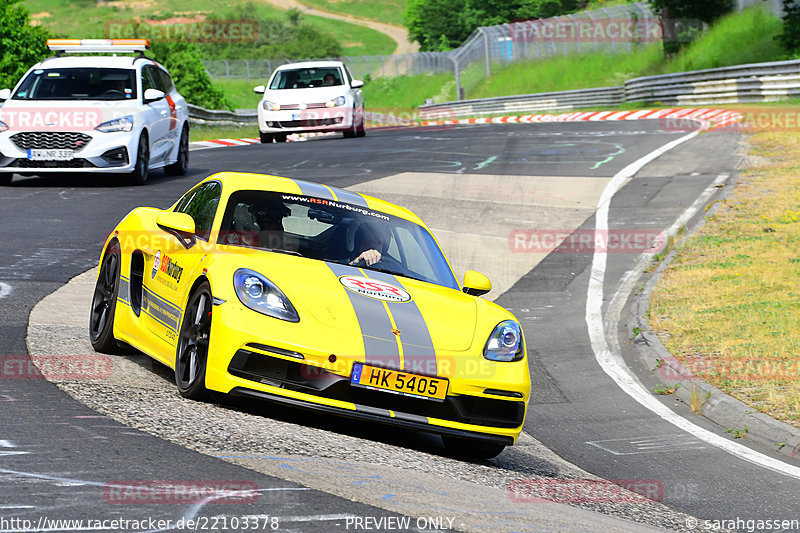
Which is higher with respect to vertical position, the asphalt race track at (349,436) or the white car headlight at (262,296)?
the white car headlight at (262,296)

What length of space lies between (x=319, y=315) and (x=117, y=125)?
38.2ft

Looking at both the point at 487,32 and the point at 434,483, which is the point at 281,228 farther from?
the point at 487,32

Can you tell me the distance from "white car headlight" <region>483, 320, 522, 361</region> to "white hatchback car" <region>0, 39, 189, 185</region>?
453 inches

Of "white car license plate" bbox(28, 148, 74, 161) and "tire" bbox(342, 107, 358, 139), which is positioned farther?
"tire" bbox(342, 107, 358, 139)

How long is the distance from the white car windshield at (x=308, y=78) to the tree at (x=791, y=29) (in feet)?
53.5

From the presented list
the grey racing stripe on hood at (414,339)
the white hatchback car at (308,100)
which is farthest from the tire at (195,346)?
the white hatchback car at (308,100)

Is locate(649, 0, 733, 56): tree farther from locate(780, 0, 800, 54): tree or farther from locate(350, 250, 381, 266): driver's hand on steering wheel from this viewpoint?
locate(350, 250, 381, 266): driver's hand on steering wheel

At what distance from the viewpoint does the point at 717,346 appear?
10586 millimetres

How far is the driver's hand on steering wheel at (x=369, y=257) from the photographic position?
7447mm

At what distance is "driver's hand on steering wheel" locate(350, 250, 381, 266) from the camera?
293 inches

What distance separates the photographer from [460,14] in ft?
341

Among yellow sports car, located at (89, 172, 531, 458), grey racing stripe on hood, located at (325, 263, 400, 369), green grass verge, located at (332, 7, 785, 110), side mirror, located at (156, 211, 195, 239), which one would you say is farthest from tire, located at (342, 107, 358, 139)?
grey racing stripe on hood, located at (325, 263, 400, 369)

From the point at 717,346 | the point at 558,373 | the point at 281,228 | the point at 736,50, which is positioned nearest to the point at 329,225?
the point at 281,228

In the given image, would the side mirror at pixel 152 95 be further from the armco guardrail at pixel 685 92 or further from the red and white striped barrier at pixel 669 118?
the armco guardrail at pixel 685 92
